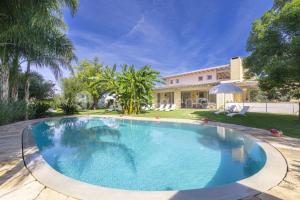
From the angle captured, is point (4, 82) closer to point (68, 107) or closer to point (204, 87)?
point (68, 107)

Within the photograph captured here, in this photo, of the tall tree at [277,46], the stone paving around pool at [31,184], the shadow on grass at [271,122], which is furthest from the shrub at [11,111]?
the tall tree at [277,46]

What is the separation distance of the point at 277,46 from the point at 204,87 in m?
13.1

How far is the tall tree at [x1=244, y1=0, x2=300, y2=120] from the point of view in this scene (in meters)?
10.6

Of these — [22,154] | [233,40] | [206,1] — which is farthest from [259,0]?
[22,154]

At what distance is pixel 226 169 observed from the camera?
5500 millimetres

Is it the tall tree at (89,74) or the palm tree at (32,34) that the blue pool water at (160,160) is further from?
the tall tree at (89,74)

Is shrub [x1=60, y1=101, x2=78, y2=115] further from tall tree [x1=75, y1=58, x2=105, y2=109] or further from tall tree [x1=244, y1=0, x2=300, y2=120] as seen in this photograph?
tall tree [x1=244, y1=0, x2=300, y2=120]

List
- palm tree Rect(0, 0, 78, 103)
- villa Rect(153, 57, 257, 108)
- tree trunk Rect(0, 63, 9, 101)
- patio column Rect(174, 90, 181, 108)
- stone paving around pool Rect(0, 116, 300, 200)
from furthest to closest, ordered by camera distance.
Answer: patio column Rect(174, 90, 181, 108) → villa Rect(153, 57, 257, 108) → tree trunk Rect(0, 63, 9, 101) → palm tree Rect(0, 0, 78, 103) → stone paving around pool Rect(0, 116, 300, 200)

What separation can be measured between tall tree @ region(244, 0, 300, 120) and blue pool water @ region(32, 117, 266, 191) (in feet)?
16.6

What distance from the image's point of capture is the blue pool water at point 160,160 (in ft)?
15.9

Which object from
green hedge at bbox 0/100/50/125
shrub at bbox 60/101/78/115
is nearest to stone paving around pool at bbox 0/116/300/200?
green hedge at bbox 0/100/50/125

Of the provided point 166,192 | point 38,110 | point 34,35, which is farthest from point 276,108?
point 38,110

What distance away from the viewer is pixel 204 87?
25.4 m

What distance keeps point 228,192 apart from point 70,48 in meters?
15.1
